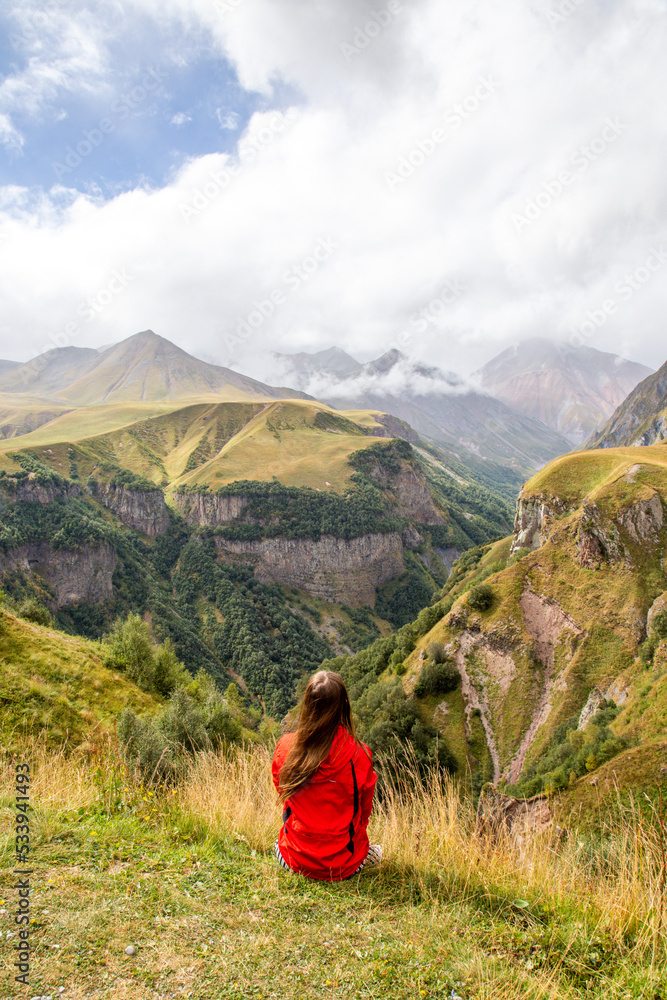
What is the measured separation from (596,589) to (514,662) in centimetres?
1063

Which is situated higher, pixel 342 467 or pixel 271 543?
pixel 342 467

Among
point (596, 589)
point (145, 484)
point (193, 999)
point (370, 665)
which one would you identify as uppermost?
point (145, 484)

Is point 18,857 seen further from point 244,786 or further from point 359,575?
point 359,575

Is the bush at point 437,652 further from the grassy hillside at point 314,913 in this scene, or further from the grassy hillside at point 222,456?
the grassy hillside at point 222,456

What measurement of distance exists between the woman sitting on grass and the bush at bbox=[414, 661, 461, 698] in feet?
135

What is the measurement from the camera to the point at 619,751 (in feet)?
79.6

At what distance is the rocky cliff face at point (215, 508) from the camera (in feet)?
484

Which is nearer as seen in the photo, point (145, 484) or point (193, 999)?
point (193, 999)

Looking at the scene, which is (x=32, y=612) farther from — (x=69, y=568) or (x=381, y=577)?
(x=381, y=577)

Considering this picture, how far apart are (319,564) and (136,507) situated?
226 feet

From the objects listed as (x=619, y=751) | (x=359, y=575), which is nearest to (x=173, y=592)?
(x=359, y=575)

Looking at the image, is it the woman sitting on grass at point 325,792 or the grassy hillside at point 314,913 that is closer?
the grassy hillside at point 314,913

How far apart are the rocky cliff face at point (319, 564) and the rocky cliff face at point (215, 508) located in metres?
7.89

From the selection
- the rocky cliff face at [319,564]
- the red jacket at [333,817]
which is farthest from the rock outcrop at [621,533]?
the rocky cliff face at [319,564]
